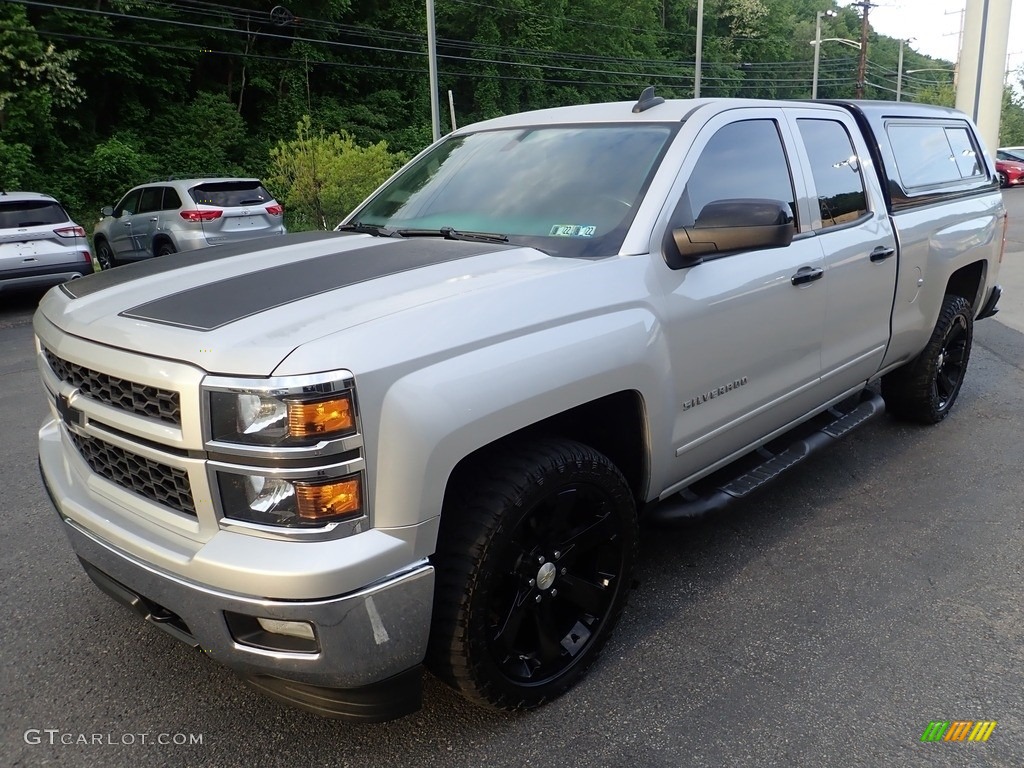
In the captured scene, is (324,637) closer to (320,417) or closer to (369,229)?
(320,417)

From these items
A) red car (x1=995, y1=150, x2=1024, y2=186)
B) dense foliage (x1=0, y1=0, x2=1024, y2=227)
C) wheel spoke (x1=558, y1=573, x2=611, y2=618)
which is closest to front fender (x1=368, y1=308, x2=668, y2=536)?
wheel spoke (x1=558, y1=573, x2=611, y2=618)

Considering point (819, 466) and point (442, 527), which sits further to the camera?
point (819, 466)

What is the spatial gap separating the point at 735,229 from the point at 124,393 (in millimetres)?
1938

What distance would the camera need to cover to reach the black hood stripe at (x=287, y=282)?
7.53 feet

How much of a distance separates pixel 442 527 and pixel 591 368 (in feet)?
2.16

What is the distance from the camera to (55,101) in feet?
82.9

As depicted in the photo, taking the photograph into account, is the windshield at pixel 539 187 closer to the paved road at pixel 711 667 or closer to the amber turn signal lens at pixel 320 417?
the amber turn signal lens at pixel 320 417

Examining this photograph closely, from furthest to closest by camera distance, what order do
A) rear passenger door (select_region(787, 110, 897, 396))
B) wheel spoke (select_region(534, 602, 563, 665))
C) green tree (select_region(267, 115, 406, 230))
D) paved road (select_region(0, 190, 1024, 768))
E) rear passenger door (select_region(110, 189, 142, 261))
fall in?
green tree (select_region(267, 115, 406, 230)) < rear passenger door (select_region(110, 189, 142, 261)) < rear passenger door (select_region(787, 110, 897, 396)) < wheel spoke (select_region(534, 602, 563, 665)) < paved road (select_region(0, 190, 1024, 768))

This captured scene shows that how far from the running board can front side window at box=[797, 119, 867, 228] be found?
3.30 ft

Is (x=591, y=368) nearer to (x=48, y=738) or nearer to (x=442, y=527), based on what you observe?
(x=442, y=527)

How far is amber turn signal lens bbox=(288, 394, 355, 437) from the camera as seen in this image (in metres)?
1.96

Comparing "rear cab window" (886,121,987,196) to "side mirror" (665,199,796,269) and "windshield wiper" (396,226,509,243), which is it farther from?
"windshield wiper" (396,226,509,243)

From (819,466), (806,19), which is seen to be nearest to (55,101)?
(819,466)

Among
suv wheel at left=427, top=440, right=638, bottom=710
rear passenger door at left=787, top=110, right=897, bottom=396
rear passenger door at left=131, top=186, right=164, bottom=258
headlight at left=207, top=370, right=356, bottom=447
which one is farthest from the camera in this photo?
rear passenger door at left=131, top=186, right=164, bottom=258
